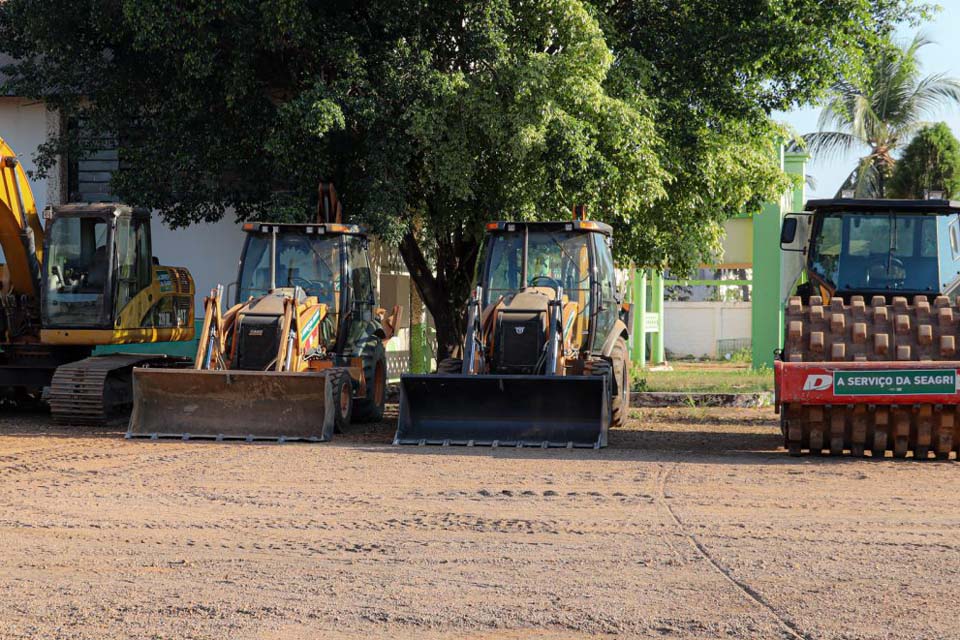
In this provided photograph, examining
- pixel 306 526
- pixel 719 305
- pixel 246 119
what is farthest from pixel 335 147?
pixel 719 305

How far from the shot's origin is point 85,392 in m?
15.6

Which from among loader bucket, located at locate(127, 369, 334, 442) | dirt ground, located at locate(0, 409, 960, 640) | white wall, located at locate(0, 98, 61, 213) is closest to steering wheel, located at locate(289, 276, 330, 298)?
loader bucket, located at locate(127, 369, 334, 442)

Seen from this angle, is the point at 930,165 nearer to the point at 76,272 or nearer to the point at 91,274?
the point at 91,274

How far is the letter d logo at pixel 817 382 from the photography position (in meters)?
11.5

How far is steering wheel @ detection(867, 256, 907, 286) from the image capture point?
13617 millimetres

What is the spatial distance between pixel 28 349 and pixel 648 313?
1924 cm

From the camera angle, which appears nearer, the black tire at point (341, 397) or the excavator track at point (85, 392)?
the black tire at point (341, 397)

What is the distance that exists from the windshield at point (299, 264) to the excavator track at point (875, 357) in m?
6.39

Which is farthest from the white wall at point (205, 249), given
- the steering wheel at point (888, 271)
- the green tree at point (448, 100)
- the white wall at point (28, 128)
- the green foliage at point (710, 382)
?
the steering wheel at point (888, 271)

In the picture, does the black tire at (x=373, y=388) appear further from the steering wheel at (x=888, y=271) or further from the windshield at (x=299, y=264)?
the steering wheel at (x=888, y=271)

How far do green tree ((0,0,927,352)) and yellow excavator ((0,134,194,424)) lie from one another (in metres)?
1.98

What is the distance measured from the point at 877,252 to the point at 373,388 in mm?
6846

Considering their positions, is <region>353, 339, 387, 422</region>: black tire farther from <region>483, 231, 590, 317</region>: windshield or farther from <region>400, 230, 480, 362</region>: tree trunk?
<region>400, 230, 480, 362</region>: tree trunk

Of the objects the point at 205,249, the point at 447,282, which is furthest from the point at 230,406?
the point at 205,249
